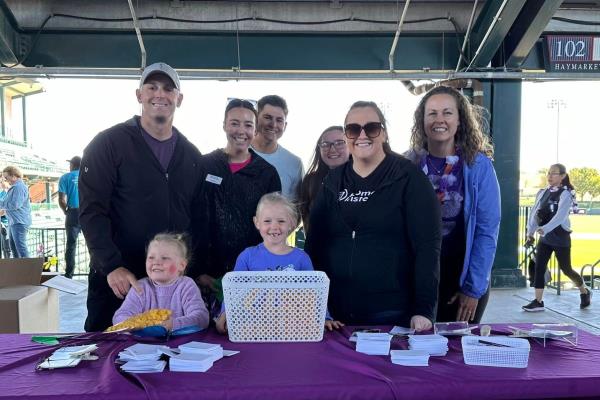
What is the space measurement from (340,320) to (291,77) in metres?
4.16

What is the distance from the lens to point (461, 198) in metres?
2.30

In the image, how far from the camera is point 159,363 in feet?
4.73

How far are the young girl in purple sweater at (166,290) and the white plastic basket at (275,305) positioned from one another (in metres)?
0.33

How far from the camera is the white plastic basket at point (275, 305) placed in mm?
1591

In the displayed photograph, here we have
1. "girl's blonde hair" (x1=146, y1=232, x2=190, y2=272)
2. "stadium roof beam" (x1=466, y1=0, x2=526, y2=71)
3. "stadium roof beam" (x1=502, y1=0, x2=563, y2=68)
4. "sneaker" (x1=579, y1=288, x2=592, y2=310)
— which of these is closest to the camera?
"girl's blonde hair" (x1=146, y1=232, x2=190, y2=272)

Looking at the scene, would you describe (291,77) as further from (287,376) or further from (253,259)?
(287,376)

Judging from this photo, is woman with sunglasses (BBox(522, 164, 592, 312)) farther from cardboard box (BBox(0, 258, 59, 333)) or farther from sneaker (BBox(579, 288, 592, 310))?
cardboard box (BBox(0, 258, 59, 333))

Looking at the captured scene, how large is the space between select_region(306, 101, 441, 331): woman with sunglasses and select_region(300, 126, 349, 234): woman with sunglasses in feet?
2.99

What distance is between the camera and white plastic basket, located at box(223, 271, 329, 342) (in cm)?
159

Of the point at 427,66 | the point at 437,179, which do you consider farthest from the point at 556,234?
the point at 437,179

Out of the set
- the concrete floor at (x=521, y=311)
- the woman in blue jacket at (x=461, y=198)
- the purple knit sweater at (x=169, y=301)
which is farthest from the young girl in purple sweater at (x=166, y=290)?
the concrete floor at (x=521, y=311)

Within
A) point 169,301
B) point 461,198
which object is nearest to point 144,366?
point 169,301

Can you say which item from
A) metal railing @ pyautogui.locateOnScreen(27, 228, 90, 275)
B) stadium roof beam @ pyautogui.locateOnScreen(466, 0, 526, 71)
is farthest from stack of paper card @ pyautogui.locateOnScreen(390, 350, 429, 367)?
metal railing @ pyautogui.locateOnScreen(27, 228, 90, 275)

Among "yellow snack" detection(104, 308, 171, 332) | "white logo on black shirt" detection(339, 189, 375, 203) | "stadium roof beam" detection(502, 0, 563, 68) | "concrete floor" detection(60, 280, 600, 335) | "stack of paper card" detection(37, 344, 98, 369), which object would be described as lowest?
"concrete floor" detection(60, 280, 600, 335)
